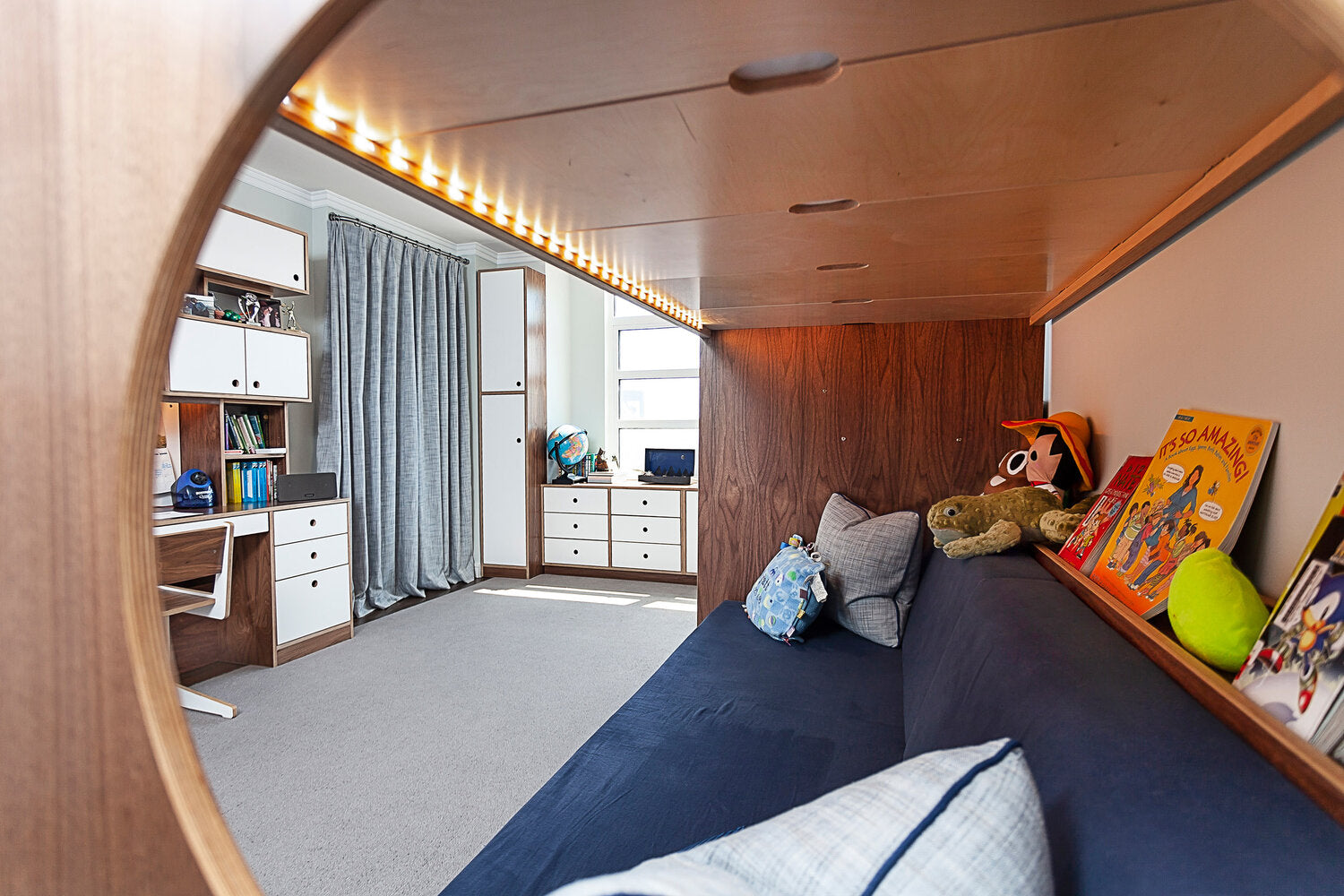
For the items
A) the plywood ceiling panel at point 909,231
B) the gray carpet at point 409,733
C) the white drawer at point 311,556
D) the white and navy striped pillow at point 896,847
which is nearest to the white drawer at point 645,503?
the gray carpet at point 409,733

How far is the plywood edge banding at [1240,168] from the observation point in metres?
0.81

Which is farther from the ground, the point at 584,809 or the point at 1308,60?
the point at 1308,60

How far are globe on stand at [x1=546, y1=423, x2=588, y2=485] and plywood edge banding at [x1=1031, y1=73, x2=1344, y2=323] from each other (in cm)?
421

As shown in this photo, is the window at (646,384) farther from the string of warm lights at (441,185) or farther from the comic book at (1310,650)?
the comic book at (1310,650)

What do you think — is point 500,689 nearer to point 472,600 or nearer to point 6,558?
point 472,600

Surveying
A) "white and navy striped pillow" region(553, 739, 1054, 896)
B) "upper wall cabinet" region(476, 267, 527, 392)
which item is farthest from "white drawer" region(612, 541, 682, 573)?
"white and navy striped pillow" region(553, 739, 1054, 896)

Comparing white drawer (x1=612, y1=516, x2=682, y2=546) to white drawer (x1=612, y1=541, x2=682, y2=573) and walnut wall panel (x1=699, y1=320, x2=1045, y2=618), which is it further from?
walnut wall panel (x1=699, y1=320, x2=1045, y2=618)

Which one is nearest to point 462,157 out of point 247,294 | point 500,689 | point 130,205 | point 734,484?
point 130,205

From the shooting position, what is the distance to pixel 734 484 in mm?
2867

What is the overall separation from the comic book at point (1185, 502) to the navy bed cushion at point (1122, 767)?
0.10m

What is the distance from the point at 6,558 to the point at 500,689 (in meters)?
2.83

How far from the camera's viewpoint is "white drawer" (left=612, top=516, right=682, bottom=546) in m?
5.11

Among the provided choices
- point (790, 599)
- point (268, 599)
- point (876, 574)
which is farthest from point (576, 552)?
point (876, 574)

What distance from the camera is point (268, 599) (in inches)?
130
